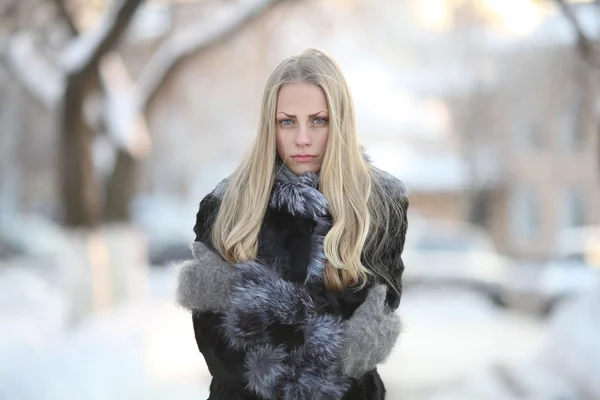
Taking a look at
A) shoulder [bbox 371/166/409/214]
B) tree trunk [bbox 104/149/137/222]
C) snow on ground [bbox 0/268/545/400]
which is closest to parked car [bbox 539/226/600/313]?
snow on ground [bbox 0/268/545/400]

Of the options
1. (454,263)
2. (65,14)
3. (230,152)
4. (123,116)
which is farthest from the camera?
(230,152)

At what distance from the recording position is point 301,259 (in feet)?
8.39

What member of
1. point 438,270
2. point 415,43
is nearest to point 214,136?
point 415,43

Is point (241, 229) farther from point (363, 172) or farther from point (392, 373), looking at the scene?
point (392, 373)

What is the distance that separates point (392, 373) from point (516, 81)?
18410 mm

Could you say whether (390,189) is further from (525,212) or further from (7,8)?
(525,212)

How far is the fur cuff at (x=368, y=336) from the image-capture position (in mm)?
2453

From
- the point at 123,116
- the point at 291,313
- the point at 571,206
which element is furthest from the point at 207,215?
the point at 571,206

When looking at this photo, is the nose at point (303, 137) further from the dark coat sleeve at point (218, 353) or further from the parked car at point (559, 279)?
the parked car at point (559, 279)

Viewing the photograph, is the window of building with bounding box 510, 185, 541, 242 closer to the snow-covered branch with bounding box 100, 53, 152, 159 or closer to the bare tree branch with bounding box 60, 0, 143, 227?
the snow-covered branch with bounding box 100, 53, 152, 159

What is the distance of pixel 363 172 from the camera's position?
262cm

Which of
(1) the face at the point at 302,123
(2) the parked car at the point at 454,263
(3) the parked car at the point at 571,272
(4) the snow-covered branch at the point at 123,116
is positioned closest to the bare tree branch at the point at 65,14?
(4) the snow-covered branch at the point at 123,116

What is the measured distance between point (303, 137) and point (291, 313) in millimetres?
527

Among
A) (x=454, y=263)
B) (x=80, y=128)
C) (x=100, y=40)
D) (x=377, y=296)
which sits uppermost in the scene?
(x=100, y=40)
